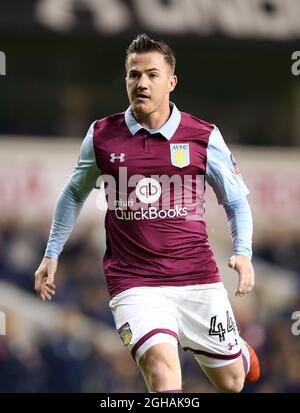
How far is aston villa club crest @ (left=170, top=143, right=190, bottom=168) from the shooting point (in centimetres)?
601

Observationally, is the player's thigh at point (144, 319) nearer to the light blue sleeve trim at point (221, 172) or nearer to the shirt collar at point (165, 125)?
the light blue sleeve trim at point (221, 172)

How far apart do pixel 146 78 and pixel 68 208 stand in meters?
0.98

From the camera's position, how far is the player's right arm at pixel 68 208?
6.15 m

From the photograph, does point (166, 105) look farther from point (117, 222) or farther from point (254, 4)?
point (254, 4)

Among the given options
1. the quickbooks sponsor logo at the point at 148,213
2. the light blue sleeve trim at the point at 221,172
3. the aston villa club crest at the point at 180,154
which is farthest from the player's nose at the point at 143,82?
the quickbooks sponsor logo at the point at 148,213

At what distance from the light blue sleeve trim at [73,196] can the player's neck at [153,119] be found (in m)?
0.30

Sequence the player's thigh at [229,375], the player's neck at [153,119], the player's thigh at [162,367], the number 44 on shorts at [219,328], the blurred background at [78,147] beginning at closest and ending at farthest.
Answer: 1. the player's thigh at [162,367]
2. the player's neck at [153,119]
3. the number 44 on shorts at [219,328]
4. the player's thigh at [229,375]
5. the blurred background at [78,147]

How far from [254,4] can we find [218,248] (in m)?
3.46

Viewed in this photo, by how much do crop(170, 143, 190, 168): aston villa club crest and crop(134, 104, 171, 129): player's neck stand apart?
7.0 inches

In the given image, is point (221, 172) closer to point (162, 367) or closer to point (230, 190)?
point (230, 190)

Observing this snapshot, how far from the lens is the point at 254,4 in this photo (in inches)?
584

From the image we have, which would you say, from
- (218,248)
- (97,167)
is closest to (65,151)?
(218,248)

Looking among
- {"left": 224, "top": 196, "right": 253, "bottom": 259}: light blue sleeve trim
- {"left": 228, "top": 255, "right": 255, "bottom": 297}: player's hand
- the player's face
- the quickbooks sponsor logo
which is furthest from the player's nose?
{"left": 228, "top": 255, "right": 255, "bottom": 297}: player's hand

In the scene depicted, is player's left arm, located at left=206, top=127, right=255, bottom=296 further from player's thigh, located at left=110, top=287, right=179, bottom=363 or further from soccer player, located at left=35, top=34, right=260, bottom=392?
player's thigh, located at left=110, top=287, right=179, bottom=363
